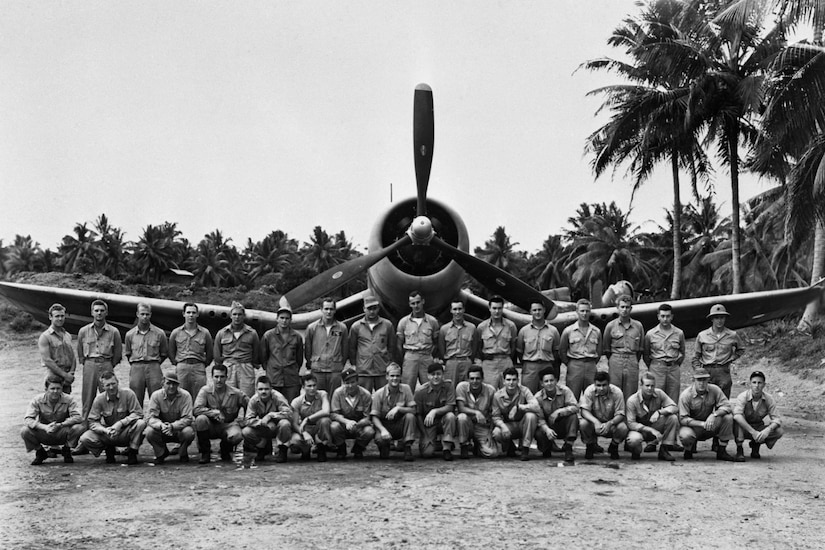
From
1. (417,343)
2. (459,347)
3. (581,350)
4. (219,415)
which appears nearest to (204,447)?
(219,415)

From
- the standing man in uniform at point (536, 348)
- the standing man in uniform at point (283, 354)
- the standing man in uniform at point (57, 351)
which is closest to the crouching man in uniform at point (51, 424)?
the standing man in uniform at point (57, 351)

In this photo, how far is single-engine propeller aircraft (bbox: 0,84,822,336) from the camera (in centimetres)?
1066

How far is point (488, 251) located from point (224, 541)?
60.2 metres

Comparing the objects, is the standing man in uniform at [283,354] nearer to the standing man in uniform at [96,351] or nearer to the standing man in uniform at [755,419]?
the standing man in uniform at [96,351]

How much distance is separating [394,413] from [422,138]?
4436 mm

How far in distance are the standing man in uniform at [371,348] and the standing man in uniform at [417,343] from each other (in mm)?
186

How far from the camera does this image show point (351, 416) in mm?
8453

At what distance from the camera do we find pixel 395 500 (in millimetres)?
6129

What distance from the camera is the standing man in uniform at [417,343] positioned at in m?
9.39

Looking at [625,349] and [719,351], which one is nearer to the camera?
[719,351]

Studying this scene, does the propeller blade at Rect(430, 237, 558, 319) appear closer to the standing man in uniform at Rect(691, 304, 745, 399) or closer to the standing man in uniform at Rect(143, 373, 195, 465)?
→ the standing man in uniform at Rect(691, 304, 745, 399)

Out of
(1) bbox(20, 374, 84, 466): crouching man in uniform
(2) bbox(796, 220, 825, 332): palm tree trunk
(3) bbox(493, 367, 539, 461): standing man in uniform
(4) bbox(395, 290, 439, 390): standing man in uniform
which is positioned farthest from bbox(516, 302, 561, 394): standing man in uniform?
(2) bbox(796, 220, 825, 332): palm tree trunk

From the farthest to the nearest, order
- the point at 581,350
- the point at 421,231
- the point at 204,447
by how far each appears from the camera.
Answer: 1. the point at 421,231
2. the point at 581,350
3. the point at 204,447

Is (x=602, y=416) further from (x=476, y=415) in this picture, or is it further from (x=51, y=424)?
(x=51, y=424)
